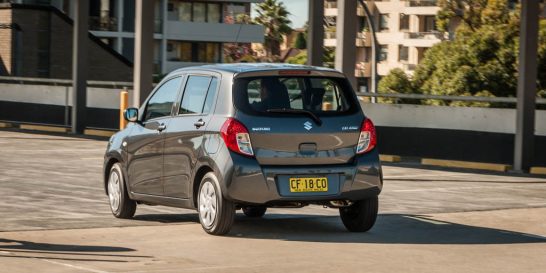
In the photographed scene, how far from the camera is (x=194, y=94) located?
524 inches

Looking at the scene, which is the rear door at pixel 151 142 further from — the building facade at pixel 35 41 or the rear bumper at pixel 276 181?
the building facade at pixel 35 41

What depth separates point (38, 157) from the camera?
23922mm

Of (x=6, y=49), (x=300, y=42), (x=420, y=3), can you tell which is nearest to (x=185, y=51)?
(x=420, y=3)

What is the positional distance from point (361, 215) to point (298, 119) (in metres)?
1.23

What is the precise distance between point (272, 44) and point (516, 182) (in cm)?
11221

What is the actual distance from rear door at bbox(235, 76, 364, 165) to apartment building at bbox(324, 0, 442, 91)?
4193 inches

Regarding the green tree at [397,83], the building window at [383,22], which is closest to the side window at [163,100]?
the green tree at [397,83]

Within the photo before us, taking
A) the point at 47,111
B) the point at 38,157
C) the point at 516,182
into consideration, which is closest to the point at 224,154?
the point at 516,182

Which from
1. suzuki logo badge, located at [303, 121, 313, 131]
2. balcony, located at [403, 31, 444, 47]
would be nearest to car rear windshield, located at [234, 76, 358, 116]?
suzuki logo badge, located at [303, 121, 313, 131]

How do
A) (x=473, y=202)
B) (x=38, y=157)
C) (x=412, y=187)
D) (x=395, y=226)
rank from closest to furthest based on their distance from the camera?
(x=395, y=226) → (x=473, y=202) → (x=412, y=187) → (x=38, y=157)

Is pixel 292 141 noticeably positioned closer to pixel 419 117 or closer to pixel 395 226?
pixel 395 226

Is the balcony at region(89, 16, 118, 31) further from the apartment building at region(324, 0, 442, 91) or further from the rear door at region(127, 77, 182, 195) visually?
the rear door at region(127, 77, 182, 195)

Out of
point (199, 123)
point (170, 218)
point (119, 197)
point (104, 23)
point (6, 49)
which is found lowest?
point (170, 218)

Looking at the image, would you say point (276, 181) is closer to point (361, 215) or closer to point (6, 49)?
point (361, 215)
